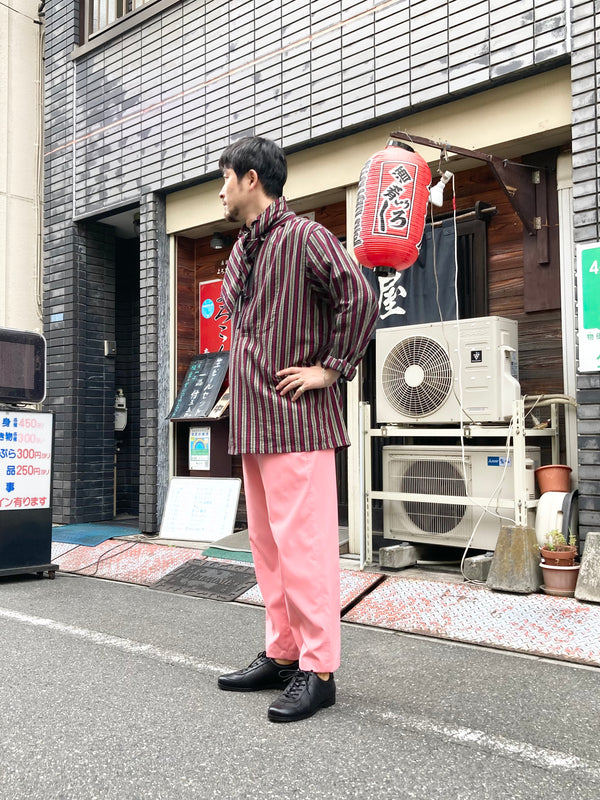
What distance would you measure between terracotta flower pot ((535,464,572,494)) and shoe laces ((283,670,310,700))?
2.48 m

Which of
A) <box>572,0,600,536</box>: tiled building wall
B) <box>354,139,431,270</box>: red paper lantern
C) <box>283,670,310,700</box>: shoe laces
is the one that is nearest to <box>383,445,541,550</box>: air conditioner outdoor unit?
<box>572,0,600,536</box>: tiled building wall

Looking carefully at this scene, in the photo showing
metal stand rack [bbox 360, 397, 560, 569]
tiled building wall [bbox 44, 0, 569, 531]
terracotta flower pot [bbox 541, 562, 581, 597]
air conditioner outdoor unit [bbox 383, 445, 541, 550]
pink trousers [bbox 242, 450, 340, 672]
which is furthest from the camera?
tiled building wall [bbox 44, 0, 569, 531]

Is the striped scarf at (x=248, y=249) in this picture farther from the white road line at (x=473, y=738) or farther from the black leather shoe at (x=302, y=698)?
the white road line at (x=473, y=738)

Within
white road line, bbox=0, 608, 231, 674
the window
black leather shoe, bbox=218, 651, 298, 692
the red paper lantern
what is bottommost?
white road line, bbox=0, 608, 231, 674

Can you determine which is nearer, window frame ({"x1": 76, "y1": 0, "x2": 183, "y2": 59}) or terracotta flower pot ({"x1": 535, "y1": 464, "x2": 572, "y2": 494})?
terracotta flower pot ({"x1": 535, "y1": 464, "x2": 572, "y2": 494})

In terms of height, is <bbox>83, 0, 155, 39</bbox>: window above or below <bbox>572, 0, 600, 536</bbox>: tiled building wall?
above

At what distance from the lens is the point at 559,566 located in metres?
3.93

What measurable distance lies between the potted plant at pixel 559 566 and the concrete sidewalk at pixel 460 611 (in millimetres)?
71

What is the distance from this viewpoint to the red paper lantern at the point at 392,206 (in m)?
4.43

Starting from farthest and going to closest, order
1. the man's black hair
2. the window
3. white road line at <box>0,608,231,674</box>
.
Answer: the window < white road line at <box>0,608,231,674</box> < the man's black hair

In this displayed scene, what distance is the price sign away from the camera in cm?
420

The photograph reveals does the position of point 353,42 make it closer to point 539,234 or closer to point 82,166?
point 539,234

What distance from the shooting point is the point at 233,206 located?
2652 millimetres

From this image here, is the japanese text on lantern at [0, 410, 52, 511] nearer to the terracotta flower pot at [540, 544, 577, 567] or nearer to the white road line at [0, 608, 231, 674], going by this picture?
the white road line at [0, 608, 231, 674]
